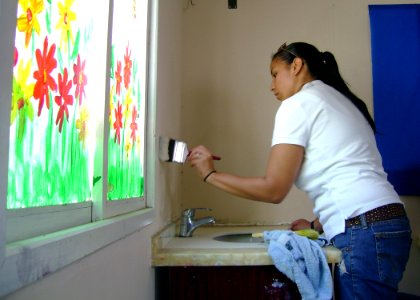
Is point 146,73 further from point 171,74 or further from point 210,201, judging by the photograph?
point 210,201

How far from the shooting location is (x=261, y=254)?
1.26 meters

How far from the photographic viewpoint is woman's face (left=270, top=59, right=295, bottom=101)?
1.44 meters

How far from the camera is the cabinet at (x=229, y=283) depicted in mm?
1272

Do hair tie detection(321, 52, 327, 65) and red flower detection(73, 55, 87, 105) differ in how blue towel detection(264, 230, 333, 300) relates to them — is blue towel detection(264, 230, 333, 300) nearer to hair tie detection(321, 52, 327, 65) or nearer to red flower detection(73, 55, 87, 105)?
hair tie detection(321, 52, 327, 65)

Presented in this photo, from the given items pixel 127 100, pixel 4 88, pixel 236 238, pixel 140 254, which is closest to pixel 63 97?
pixel 4 88

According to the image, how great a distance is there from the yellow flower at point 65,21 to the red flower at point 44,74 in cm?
5

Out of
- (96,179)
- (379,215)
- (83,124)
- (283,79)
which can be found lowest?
(379,215)

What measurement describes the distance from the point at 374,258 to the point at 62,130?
2.96ft

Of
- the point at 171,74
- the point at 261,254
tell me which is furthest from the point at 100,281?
the point at 171,74

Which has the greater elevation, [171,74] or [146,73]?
[171,74]

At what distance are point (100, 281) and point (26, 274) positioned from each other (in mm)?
332

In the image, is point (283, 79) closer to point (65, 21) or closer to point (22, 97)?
point (65, 21)

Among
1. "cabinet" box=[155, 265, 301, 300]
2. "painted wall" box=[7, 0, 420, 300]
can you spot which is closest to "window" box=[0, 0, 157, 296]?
"cabinet" box=[155, 265, 301, 300]

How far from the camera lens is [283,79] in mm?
1455
